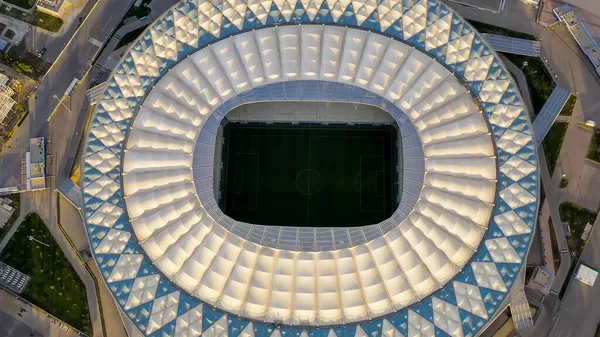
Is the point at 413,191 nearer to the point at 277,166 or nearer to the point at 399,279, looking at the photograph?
the point at 399,279

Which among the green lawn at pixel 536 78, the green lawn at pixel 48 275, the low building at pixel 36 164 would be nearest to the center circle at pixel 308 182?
the green lawn at pixel 536 78

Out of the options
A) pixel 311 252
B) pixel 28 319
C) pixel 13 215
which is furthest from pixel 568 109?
pixel 28 319

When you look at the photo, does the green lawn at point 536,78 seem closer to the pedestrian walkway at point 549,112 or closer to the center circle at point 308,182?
the pedestrian walkway at point 549,112

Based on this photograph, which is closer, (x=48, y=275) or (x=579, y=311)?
(x=579, y=311)

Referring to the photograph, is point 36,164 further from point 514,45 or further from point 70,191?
point 514,45

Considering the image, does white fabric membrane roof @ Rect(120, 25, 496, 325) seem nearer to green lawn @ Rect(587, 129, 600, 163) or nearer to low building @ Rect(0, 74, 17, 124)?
green lawn @ Rect(587, 129, 600, 163)

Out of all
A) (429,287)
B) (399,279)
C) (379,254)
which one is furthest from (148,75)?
(429,287)

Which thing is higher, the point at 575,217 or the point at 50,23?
the point at 50,23
